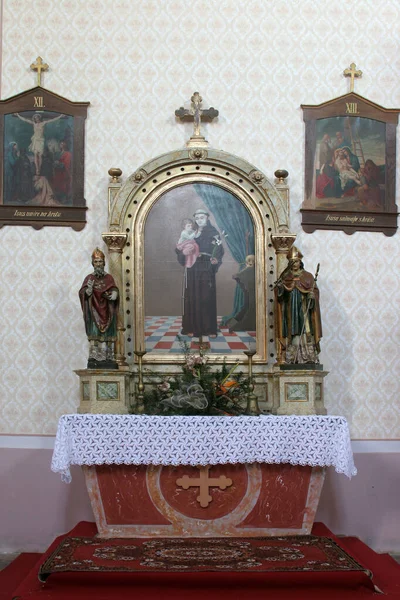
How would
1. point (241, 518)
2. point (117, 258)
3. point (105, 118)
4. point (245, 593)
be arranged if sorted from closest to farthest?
point (245, 593) < point (241, 518) < point (117, 258) < point (105, 118)

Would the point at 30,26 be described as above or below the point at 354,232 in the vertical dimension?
above

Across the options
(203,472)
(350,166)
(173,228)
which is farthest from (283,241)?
(203,472)

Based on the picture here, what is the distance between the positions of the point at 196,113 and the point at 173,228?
A: 1178mm

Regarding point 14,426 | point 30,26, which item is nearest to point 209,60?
point 30,26

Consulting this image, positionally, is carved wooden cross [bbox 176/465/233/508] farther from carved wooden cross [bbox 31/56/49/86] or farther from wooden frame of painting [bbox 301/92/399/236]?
carved wooden cross [bbox 31/56/49/86]

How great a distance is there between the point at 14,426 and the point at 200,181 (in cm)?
303

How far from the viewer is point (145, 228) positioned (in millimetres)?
7387

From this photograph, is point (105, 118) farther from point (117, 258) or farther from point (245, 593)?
point (245, 593)

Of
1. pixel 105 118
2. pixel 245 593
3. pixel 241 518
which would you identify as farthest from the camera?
pixel 105 118

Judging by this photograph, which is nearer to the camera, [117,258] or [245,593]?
A: [245,593]

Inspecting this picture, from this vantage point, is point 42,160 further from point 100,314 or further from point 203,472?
point 203,472

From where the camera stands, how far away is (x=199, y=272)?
24.2 feet

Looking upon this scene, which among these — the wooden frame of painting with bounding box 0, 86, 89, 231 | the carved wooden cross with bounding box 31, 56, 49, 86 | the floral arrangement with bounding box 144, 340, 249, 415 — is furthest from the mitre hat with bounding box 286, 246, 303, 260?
the carved wooden cross with bounding box 31, 56, 49, 86

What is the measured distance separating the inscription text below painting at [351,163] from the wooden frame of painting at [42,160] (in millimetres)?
2328
